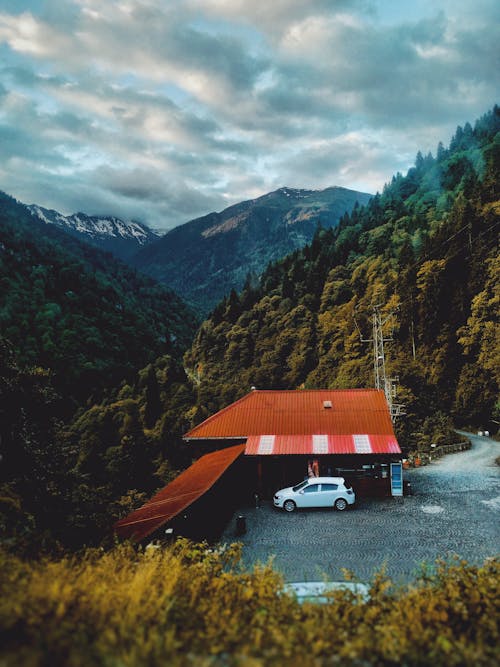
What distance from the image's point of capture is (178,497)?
53.1ft

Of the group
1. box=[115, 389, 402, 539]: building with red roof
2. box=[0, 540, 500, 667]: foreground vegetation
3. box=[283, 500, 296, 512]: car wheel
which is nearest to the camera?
box=[0, 540, 500, 667]: foreground vegetation

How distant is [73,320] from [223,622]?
112407mm

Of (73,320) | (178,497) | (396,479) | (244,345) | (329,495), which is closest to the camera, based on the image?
(178,497)

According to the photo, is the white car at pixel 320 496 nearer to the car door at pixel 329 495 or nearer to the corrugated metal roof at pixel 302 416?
the car door at pixel 329 495

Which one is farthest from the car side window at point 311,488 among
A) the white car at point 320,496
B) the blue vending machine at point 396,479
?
the blue vending machine at point 396,479

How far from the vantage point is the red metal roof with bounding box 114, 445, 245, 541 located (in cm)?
1309

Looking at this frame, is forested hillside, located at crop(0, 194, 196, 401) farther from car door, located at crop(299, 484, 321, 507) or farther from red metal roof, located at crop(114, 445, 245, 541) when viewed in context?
car door, located at crop(299, 484, 321, 507)

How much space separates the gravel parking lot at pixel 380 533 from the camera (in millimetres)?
12555

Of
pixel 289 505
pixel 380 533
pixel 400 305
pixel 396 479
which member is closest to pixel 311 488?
pixel 289 505

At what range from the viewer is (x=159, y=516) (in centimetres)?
1381

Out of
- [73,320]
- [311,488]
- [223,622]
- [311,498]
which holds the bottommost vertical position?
[311,498]

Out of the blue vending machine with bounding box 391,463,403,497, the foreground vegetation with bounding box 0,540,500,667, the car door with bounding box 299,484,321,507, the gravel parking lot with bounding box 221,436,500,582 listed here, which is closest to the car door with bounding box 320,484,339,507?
the car door with bounding box 299,484,321,507

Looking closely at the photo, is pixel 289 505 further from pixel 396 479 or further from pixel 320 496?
pixel 396 479

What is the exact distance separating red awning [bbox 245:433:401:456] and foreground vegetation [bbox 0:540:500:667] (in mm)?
13449
